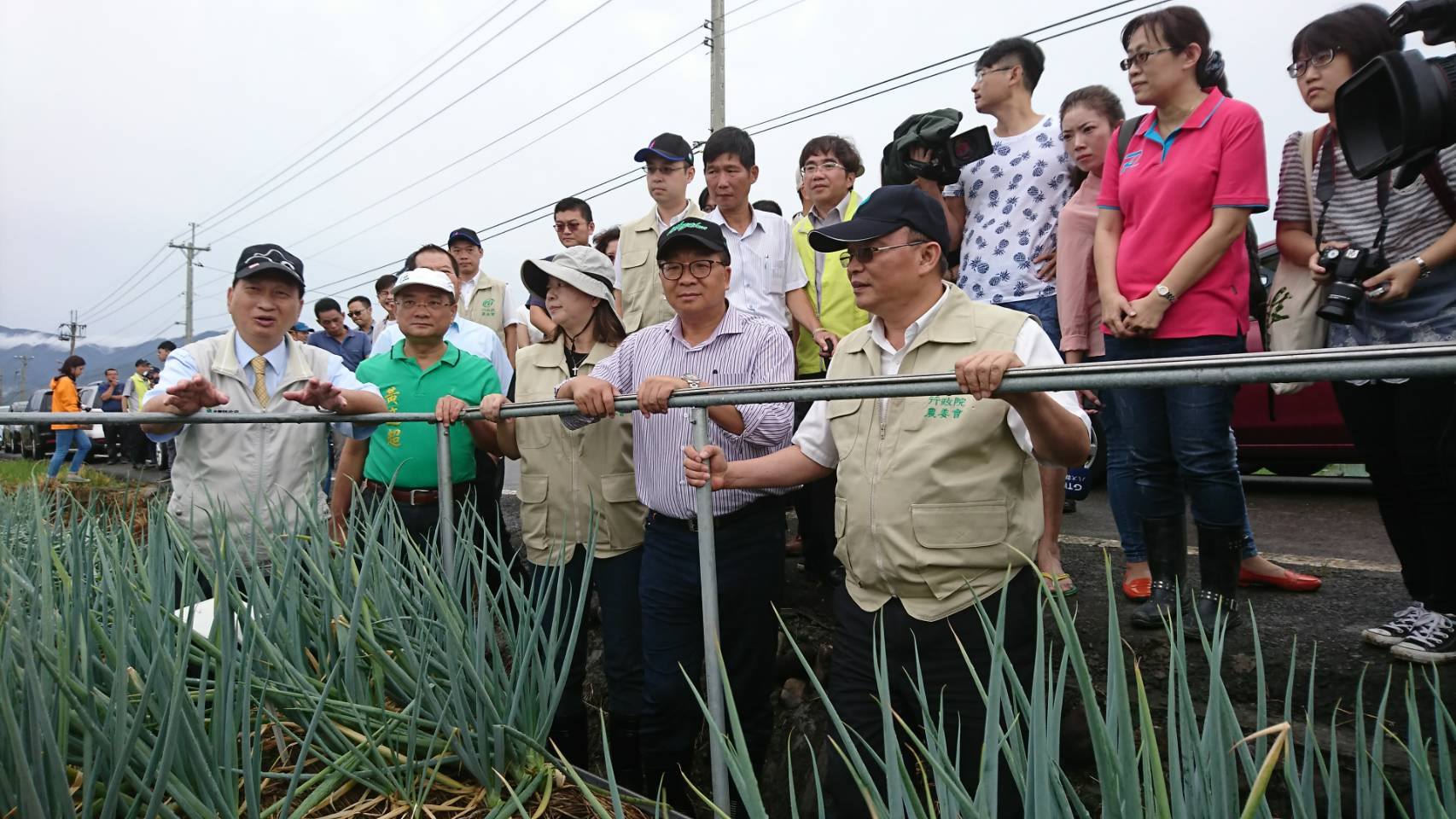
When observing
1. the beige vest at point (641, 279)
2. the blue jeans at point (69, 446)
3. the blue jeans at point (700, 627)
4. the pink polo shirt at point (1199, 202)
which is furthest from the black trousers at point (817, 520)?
the blue jeans at point (69, 446)

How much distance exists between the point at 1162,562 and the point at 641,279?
2.22 m

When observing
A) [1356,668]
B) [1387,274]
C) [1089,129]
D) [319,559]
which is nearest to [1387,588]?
[1356,668]

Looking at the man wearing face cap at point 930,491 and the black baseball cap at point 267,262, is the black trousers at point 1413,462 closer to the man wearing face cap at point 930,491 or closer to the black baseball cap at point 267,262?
the man wearing face cap at point 930,491

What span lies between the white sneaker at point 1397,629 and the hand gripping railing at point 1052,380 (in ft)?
5.54

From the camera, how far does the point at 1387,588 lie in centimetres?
Answer: 321

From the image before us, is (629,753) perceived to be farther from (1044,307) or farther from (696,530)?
(1044,307)

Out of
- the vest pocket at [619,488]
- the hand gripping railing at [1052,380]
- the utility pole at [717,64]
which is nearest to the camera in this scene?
the hand gripping railing at [1052,380]

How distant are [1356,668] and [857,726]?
139 centimetres

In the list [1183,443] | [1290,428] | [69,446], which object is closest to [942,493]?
[1183,443]

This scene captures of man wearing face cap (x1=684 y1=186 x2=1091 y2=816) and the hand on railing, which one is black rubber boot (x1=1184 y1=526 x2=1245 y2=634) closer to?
man wearing face cap (x1=684 y1=186 x2=1091 y2=816)

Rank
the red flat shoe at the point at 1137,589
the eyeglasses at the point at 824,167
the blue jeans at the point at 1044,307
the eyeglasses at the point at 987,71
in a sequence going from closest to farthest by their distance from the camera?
the red flat shoe at the point at 1137,589
the blue jeans at the point at 1044,307
the eyeglasses at the point at 987,71
the eyeglasses at the point at 824,167

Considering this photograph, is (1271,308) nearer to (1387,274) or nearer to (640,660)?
(1387,274)

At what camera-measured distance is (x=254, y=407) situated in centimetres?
309

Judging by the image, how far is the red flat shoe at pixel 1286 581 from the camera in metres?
3.19
